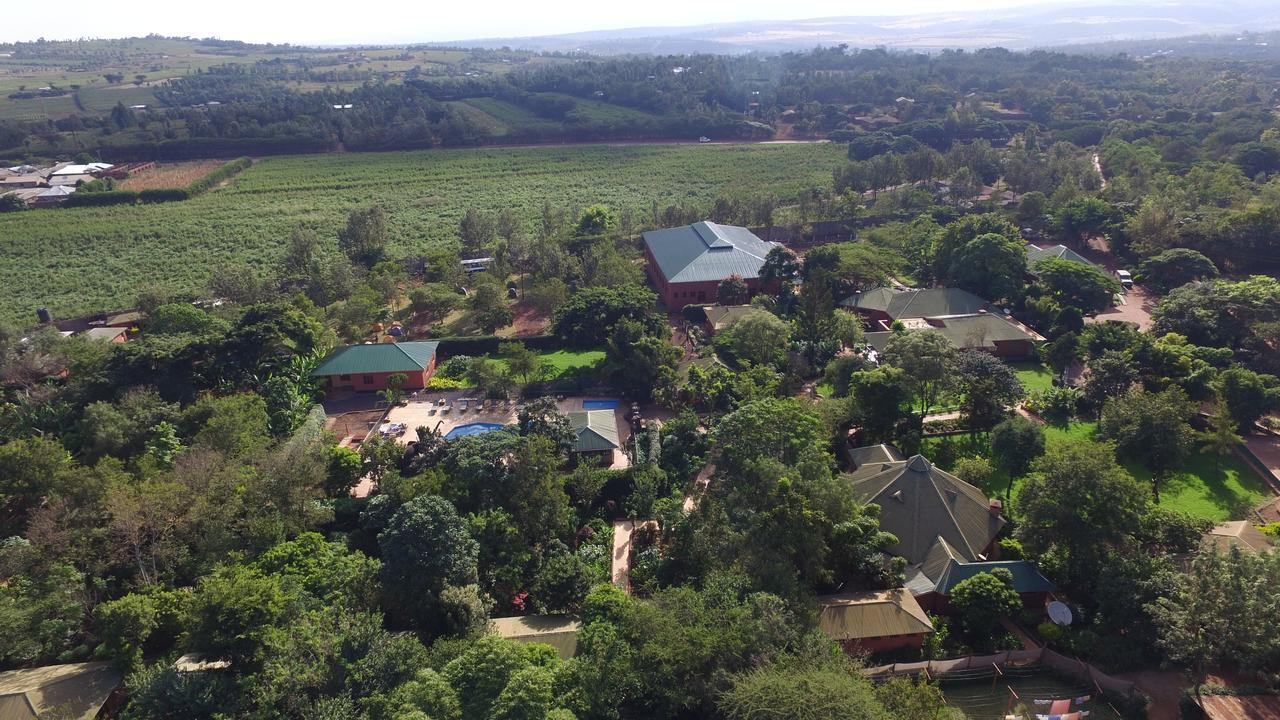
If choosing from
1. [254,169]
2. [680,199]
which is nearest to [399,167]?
[254,169]

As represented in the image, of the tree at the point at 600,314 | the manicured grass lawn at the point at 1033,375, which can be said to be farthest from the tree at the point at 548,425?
the manicured grass lawn at the point at 1033,375

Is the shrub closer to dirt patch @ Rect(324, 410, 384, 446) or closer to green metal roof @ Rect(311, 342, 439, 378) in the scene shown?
green metal roof @ Rect(311, 342, 439, 378)

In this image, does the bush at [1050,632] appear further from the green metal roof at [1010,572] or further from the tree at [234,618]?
the tree at [234,618]

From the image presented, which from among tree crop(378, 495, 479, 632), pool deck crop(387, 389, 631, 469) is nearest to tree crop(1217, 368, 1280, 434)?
pool deck crop(387, 389, 631, 469)

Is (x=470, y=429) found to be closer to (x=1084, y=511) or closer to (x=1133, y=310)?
(x=1084, y=511)

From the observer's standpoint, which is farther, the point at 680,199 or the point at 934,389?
the point at 680,199

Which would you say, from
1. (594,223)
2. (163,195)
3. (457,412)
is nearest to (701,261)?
(594,223)

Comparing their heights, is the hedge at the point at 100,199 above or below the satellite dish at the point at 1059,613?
above

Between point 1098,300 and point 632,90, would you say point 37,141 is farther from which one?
point 1098,300
